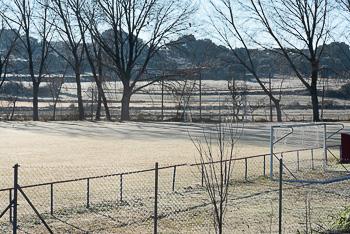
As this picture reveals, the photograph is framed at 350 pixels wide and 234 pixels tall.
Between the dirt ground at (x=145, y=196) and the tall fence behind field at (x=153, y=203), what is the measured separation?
2 centimetres

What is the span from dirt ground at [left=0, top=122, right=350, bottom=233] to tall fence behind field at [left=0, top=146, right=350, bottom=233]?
19 millimetres

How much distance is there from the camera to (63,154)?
25734mm

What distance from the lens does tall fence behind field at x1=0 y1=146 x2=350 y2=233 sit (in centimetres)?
1162

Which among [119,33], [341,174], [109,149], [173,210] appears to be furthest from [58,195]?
[119,33]

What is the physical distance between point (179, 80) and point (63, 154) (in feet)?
119

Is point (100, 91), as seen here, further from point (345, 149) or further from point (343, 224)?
point (343, 224)

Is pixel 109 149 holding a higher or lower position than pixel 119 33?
lower

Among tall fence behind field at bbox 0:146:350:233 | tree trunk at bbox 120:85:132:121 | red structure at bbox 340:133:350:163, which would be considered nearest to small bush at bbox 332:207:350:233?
tall fence behind field at bbox 0:146:350:233

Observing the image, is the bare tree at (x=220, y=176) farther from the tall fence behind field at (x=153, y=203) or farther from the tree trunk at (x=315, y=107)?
the tree trunk at (x=315, y=107)

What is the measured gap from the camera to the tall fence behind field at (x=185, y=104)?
195 feet

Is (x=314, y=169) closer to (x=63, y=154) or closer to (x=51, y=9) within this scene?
(x=63, y=154)

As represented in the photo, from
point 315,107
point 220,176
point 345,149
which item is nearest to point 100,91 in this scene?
point 315,107

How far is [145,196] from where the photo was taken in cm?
1501

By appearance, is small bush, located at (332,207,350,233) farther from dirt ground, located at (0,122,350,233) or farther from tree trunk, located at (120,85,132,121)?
tree trunk, located at (120,85,132,121)
